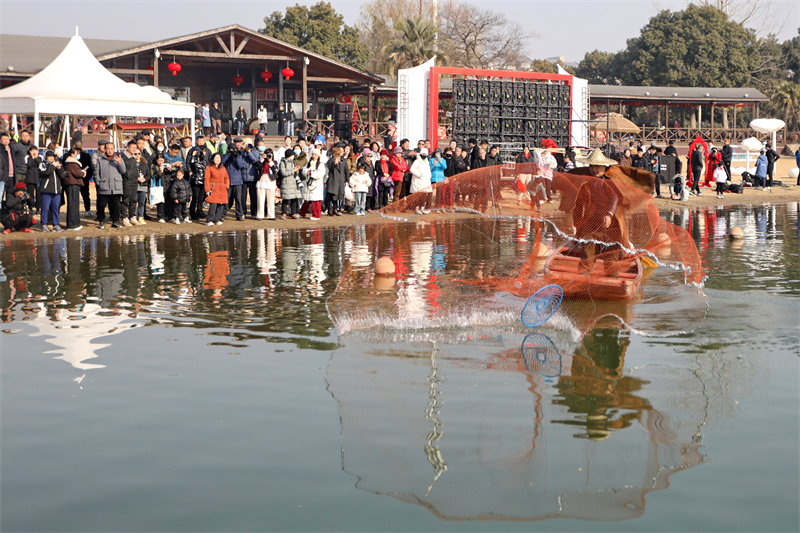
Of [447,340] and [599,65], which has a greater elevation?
[599,65]

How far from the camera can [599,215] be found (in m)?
10.5

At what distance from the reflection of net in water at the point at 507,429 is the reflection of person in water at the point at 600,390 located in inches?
0.7

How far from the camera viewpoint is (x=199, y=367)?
8422 mm

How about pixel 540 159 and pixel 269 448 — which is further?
pixel 540 159

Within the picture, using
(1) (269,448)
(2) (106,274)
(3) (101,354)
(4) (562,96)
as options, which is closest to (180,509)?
(1) (269,448)

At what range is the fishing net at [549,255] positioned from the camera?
10336 mm

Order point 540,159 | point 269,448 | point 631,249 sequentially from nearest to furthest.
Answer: point 269,448, point 631,249, point 540,159

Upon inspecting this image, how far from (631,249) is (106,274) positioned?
8.38 meters

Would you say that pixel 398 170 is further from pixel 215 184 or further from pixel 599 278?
pixel 599 278

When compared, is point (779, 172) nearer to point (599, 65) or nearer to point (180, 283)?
point (180, 283)

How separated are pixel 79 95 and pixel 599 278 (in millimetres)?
17451

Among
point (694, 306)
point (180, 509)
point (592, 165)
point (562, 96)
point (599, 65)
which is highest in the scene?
point (599, 65)

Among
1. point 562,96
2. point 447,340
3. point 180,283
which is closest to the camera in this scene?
point 447,340

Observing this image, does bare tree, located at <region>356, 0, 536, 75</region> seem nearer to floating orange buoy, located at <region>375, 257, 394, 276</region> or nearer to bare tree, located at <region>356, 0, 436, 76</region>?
bare tree, located at <region>356, 0, 436, 76</region>
